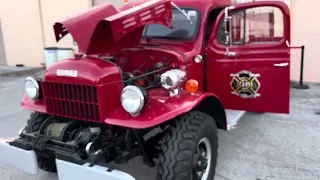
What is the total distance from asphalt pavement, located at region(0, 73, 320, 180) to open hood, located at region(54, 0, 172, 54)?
1.56 meters

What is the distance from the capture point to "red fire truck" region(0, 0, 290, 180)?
2748 mm

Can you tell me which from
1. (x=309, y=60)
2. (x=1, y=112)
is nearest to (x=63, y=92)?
(x=1, y=112)

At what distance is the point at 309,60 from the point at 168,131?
6385 mm

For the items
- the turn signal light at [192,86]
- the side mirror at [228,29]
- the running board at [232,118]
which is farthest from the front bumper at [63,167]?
the side mirror at [228,29]

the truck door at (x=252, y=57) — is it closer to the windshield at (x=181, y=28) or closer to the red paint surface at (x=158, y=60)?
the red paint surface at (x=158, y=60)

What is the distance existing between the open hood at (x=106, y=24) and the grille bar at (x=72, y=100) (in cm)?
43

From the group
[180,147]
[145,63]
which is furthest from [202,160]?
A: [145,63]

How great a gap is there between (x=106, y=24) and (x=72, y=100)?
75 cm

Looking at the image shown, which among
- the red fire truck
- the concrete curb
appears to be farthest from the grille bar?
the concrete curb

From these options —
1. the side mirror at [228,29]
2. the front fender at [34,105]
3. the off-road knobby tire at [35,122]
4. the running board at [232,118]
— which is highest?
the side mirror at [228,29]

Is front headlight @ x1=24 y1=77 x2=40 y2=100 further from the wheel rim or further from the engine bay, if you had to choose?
the wheel rim

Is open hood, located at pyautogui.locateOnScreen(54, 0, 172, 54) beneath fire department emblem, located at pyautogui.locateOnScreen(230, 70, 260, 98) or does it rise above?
above

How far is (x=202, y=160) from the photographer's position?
3.08m

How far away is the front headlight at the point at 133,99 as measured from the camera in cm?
261
